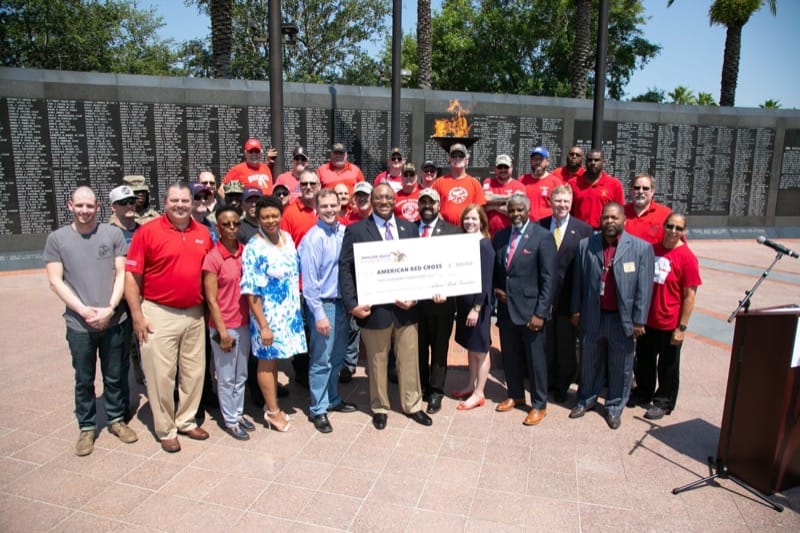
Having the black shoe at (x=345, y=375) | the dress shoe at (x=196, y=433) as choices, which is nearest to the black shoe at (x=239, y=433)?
the dress shoe at (x=196, y=433)

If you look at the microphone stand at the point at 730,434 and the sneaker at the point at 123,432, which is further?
the sneaker at the point at 123,432

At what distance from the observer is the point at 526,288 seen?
179 inches

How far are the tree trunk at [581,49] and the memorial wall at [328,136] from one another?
12.8 feet

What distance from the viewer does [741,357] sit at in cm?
371

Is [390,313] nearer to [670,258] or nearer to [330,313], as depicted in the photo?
[330,313]

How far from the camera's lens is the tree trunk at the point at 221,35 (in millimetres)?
12297

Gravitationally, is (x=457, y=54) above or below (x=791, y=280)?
above

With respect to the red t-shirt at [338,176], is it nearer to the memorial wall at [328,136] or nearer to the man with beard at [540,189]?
the man with beard at [540,189]

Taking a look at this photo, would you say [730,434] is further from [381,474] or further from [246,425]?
[246,425]

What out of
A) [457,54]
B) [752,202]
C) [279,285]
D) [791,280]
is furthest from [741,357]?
[457,54]

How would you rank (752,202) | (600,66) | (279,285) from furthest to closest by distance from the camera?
(752,202)
(600,66)
(279,285)

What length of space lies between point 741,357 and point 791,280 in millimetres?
8314

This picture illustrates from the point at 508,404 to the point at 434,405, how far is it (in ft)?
2.22

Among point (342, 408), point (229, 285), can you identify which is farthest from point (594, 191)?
point (229, 285)
